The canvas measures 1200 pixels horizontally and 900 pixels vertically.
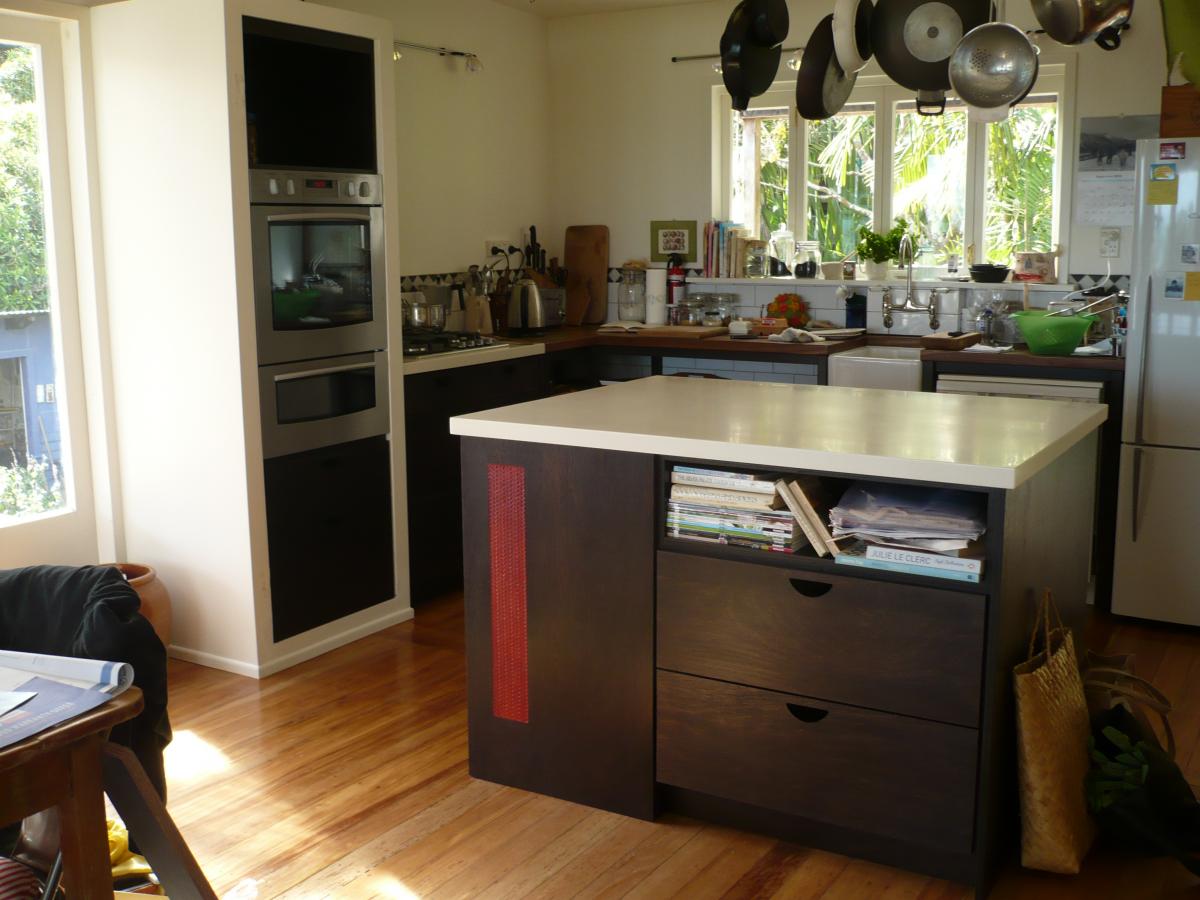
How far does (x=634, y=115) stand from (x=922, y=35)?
10.8 ft

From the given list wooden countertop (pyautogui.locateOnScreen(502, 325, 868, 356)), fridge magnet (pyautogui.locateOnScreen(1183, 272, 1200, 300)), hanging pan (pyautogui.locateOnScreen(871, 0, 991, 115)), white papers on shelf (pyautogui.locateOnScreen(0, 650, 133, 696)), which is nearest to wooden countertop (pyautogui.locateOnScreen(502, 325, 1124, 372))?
wooden countertop (pyautogui.locateOnScreen(502, 325, 868, 356))

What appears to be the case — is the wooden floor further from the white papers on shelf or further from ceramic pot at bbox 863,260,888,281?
ceramic pot at bbox 863,260,888,281

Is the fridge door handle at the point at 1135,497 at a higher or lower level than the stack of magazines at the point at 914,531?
lower

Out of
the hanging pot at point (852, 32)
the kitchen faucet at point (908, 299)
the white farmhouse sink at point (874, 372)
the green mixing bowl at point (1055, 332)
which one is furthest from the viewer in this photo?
the kitchen faucet at point (908, 299)

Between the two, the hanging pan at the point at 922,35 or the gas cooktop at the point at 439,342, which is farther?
the gas cooktop at the point at 439,342

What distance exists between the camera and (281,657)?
4.09 metres

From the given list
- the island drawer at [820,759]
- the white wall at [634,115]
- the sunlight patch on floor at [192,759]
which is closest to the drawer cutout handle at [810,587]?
the island drawer at [820,759]

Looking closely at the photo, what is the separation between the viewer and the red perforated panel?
3.07m

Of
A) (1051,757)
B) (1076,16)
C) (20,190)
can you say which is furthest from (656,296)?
(1051,757)

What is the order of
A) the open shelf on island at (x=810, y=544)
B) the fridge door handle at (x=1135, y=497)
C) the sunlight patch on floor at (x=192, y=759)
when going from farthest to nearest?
the fridge door handle at (x=1135, y=497), the sunlight patch on floor at (x=192, y=759), the open shelf on island at (x=810, y=544)

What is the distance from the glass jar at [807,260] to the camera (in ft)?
19.4

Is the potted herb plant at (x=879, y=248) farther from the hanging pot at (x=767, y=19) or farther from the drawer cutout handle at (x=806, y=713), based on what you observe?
the drawer cutout handle at (x=806, y=713)

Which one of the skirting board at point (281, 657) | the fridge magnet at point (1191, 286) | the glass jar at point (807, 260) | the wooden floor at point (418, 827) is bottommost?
the wooden floor at point (418, 827)

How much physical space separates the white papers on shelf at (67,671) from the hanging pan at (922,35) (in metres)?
2.35
